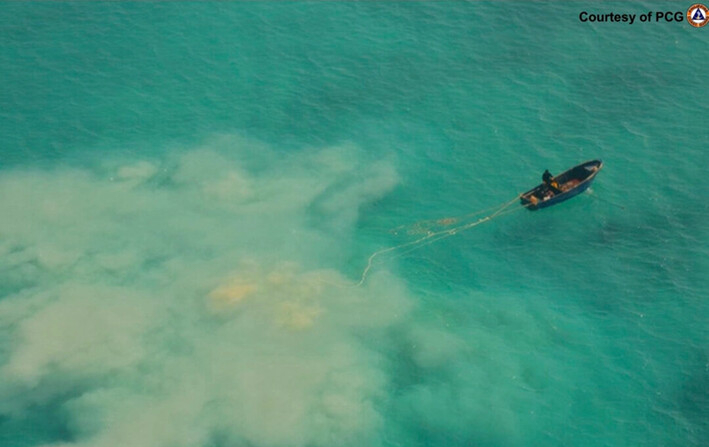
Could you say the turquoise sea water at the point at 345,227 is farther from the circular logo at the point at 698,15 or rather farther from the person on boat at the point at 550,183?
the person on boat at the point at 550,183

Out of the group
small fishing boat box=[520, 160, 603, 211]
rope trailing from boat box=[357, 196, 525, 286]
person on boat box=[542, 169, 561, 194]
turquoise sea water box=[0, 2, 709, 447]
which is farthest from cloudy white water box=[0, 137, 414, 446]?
person on boat box=[542, 169, 561, 194]

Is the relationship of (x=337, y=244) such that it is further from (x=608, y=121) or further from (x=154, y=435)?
(x=608, y=121)

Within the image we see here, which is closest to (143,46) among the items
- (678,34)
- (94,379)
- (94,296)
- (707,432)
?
(94,296)

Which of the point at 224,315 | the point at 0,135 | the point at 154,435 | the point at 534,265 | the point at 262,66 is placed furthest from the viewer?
the point at 262,66

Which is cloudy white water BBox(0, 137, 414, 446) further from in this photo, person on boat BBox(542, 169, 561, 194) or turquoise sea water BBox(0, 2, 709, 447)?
person on boat BBox(542, 169, 561, 194)

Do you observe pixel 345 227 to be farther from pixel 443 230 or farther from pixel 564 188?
pixel 564 188

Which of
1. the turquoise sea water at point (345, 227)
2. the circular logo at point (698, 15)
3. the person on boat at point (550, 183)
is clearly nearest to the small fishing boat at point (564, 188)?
the person on boat at point (550, 183)
